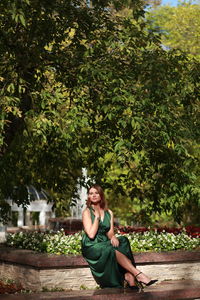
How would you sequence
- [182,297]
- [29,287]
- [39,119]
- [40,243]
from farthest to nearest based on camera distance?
[40,243]
[29,287]
[39,119]
[182,297]

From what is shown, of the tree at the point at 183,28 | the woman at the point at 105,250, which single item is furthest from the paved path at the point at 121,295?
the tree at the point at 183,28

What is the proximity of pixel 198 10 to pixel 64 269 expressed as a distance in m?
22.7

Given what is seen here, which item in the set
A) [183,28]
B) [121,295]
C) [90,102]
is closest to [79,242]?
[90,102]

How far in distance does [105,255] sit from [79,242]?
1987 millimetres

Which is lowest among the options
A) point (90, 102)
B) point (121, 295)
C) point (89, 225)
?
point (121, 295)

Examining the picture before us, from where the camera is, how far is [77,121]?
34.4 feet

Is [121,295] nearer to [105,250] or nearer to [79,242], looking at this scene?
[105,250]

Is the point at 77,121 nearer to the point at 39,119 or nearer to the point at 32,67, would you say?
the point at 39,119

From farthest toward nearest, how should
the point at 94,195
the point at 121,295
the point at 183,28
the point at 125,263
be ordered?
the point at 183,28, the point at 94,195, the point at 125,263, the point at 121,295

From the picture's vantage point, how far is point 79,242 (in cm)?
1168

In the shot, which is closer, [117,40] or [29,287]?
[29,287]

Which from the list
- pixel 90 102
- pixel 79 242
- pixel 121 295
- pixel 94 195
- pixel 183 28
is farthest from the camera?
pixel 183 28

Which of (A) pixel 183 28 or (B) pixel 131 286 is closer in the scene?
(B) pixel 131 286

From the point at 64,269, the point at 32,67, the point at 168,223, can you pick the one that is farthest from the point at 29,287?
the point at 168,223
